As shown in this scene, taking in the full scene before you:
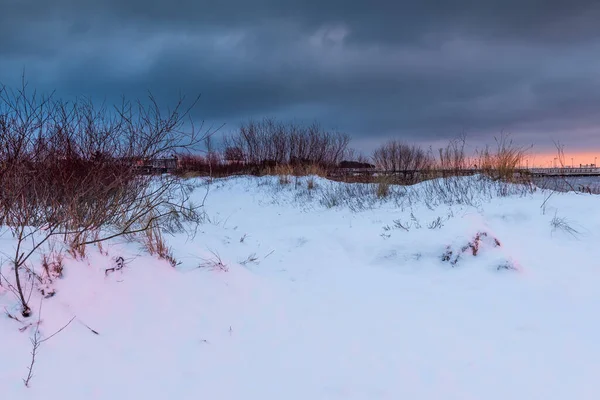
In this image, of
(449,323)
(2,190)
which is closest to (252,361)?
(449,323)

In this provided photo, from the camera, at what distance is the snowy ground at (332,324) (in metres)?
1.71

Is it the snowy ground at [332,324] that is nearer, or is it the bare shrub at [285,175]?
the snowy ground at [332,324]

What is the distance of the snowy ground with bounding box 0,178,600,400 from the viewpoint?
1.71 m

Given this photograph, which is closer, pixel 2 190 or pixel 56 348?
pixel 56 348

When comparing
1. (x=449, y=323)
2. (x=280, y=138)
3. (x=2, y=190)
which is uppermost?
(x=280, y=138)

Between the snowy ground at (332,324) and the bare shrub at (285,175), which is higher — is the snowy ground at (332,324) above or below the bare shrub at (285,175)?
below

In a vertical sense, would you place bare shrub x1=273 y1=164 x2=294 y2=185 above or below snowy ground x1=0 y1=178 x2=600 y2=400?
above

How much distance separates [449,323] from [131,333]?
198 centimetres

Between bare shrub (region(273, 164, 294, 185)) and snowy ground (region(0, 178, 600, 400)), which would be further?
bare shrub (region(273, 164, 294, 185))

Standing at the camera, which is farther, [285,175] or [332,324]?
[285,175]

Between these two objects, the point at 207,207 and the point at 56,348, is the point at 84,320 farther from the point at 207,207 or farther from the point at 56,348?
the point at 207,207

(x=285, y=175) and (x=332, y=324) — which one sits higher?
(x=285, y=175)

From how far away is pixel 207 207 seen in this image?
898cm

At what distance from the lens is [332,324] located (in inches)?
95.4
